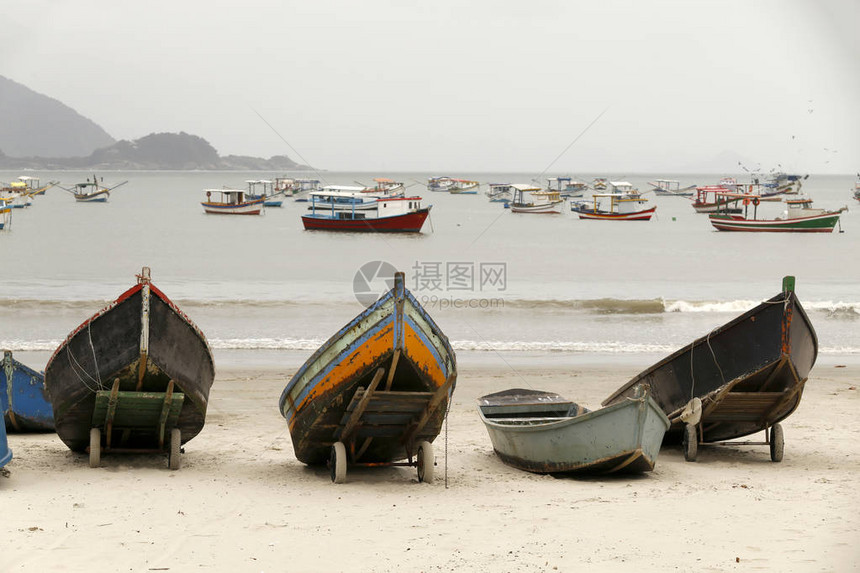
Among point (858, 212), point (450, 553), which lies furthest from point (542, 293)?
point (858, 212)

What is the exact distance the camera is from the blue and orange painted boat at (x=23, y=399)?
30.3 ft

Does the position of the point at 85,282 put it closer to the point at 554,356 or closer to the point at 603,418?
the point at 554,356

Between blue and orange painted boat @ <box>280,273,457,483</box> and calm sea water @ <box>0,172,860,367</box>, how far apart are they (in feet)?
26.1

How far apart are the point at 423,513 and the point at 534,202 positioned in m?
69.3

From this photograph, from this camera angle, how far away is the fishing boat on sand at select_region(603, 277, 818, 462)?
28.3ft

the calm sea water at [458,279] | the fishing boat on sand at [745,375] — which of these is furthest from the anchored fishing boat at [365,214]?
the fishing boat on sand at [745,375]

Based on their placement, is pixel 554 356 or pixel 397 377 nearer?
pixel 397 377

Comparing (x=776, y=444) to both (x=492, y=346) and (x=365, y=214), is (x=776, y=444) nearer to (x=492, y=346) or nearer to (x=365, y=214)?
(x=492, y=346)

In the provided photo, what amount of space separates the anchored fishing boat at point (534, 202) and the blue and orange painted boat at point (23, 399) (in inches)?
2602

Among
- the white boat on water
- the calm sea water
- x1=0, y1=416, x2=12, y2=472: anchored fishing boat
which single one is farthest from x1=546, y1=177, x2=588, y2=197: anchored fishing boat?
x1=0, y1=416, x2=12, y2=472: anchored fishing boat

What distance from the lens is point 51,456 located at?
838cm

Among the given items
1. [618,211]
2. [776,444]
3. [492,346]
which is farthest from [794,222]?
[776,444]

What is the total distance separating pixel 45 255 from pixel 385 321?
117ft

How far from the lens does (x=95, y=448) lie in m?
7.80
